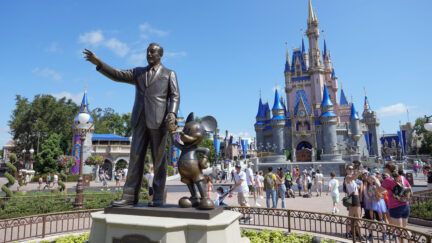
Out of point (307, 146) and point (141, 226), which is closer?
point (141, 226)

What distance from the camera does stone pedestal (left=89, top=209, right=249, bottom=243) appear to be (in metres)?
2.96

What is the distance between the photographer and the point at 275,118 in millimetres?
42656

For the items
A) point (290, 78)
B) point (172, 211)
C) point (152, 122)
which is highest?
point (290, 78)

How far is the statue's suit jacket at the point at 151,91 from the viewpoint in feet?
12.8

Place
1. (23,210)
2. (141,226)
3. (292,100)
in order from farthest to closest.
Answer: (292,100) < (23,210) < (141,226)

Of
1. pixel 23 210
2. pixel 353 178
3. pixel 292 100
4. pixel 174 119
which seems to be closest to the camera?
pixel 174 119

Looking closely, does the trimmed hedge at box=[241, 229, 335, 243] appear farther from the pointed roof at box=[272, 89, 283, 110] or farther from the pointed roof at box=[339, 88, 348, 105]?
the pointed roof at box=[339, 88, 348, 105]

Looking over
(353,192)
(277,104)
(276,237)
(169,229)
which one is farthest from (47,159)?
(353,192)

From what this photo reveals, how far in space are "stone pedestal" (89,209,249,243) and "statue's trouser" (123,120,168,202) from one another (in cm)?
69

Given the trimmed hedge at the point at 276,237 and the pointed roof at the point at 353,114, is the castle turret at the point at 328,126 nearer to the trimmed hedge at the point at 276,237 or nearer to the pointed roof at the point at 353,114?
the pointed roof at the point at 353,114

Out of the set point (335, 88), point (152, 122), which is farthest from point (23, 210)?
point (335, 88)

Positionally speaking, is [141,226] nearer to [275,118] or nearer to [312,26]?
[275,118]

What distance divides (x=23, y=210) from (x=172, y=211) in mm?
8196

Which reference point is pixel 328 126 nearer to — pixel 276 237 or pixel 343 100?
pixel 343 100
